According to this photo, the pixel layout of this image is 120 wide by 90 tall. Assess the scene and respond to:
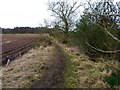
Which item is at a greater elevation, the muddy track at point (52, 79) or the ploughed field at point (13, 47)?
the muddy track at point (52, 79)

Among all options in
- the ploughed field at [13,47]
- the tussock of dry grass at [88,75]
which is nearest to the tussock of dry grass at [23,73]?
the tussock of dry grass at [88,75]

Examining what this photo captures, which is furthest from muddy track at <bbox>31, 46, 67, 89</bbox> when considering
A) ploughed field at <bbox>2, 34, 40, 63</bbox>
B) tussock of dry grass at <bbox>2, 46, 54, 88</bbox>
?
ploughed field at <bbox>2, 34, 40, 63</bbox>

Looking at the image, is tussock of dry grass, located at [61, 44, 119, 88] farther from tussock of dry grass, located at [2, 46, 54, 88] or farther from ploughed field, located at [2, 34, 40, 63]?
ploughed field, located at [2, 34, 40, 63]

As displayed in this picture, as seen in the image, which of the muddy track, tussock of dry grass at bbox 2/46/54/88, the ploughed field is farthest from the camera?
the ploughed field

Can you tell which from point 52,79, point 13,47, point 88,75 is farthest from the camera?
point 13,47

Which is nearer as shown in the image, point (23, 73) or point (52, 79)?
point (52, 79)

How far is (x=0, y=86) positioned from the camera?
44.3ft

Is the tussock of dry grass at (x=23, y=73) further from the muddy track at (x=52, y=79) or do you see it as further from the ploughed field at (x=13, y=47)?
the ploughed field at (x=13, y=47)

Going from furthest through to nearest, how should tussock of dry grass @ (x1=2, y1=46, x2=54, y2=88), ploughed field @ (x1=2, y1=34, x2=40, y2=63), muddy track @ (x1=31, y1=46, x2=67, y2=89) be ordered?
ploughed field @ (x1=2, y1=34, x2=40, y2=63)
tussock of dry grass @ (x1=2, y1=46, x2=54, y2=88)
muddy track @ (x1=31, y1=46, x2=67, y2=89)

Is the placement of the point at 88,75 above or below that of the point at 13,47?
above

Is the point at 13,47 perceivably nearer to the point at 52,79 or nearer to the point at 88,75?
the point at 88,75

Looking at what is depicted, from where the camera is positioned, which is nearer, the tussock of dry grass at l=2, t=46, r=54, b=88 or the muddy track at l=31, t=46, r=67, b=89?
the muddy track at l=31, t=46, r=67, b=89

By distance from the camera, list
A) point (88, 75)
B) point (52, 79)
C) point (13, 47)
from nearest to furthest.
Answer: point (52, 79), point (88, 75), point (13, 47)

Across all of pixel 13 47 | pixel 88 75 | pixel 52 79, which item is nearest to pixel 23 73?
pixel 52 79
